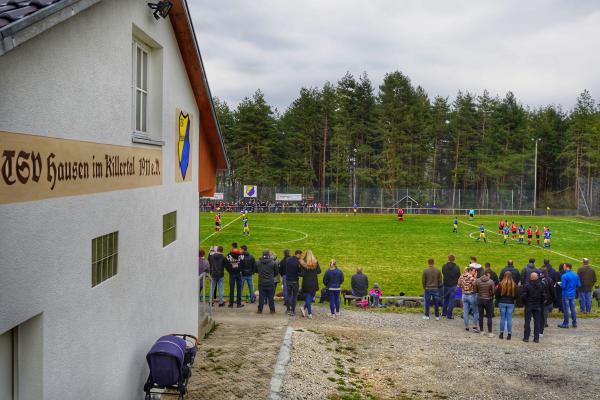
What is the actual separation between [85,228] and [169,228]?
435 centimetres

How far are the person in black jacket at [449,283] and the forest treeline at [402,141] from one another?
61022 mm

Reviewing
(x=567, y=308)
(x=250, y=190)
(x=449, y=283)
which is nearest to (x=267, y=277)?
(x=449, y=283)

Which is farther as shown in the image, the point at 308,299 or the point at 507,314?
the point at 308,299

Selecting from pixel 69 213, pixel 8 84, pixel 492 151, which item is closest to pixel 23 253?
pixel 69 213

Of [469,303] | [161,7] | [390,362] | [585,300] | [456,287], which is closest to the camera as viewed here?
[161,7]

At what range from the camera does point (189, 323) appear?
41.1 ft

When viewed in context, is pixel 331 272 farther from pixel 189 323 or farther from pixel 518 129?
pixel 518 129

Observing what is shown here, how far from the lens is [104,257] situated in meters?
7.29

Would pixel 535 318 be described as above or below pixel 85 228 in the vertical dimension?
below

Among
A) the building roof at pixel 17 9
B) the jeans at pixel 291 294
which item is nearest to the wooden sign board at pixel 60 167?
the building roof at pixel 17 9

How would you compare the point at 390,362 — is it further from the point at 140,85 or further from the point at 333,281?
the point at 140,85

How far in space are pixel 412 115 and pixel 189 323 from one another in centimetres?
6915

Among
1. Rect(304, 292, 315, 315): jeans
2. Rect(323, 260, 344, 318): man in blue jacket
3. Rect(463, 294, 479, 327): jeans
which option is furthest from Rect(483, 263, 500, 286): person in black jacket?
Rect(304, 292, 315, 315): jeans

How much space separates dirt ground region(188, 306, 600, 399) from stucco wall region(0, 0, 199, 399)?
205 centimetres
